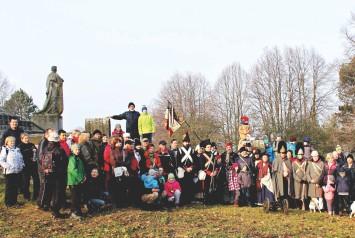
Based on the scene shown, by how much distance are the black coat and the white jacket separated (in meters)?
4.79

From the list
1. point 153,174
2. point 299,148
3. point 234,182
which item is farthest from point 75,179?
point 299,148

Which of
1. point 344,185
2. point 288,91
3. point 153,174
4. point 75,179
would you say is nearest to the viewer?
point 75,179

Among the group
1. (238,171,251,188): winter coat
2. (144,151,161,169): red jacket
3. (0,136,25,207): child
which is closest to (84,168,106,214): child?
(144,151,161,169): red jacket

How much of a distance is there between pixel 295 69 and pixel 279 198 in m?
28.3

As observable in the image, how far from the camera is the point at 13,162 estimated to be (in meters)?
10.5

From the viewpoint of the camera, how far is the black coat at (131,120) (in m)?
15.0

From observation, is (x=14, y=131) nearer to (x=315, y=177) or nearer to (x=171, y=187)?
(x=171, y=187)

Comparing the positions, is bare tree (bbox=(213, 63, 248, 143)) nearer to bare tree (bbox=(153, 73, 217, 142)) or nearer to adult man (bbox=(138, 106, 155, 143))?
bare tree (bbox=(153, 73, 217, 142))

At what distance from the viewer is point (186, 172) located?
12.7 m

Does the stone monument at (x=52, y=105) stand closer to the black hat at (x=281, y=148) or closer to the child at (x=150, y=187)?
the child at (x=150, y=187)

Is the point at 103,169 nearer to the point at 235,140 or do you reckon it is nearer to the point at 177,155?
the point at 177,155

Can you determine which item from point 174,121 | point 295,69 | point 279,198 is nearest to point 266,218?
point 279,198

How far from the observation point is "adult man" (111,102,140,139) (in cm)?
1498

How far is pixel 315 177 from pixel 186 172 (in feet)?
11.9
